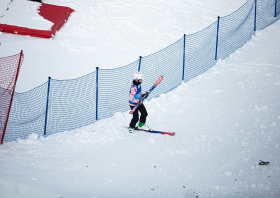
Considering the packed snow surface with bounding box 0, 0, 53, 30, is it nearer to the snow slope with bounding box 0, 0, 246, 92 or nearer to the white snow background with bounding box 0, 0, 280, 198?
the snow slope with bounding box 0, 0, 246, 92

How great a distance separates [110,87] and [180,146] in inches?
139

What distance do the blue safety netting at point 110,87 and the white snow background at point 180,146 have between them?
401 millimetres

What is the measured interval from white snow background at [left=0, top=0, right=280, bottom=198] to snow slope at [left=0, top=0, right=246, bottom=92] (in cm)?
15

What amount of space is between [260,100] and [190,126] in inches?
90.0

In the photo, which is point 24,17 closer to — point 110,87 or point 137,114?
point 110,87

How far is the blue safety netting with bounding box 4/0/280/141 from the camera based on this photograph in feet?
26.8

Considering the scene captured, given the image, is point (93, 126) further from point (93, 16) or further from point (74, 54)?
point (93, 16)

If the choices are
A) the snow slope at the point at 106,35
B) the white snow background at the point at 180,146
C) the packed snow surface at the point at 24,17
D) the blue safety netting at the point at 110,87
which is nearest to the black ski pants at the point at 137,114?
the white snow background at the point at 180,146

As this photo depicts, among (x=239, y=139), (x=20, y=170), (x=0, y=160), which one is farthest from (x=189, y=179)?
(x=0, y=160)

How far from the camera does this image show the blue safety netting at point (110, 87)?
8.17 m

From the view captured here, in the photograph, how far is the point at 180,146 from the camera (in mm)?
6602

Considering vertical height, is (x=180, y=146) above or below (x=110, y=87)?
below

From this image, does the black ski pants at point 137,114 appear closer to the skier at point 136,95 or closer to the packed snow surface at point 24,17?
the skier at point 136,95

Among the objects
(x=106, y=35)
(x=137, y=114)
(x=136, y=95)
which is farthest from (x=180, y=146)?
(x=106, y=35)
